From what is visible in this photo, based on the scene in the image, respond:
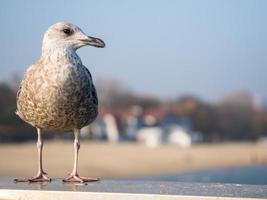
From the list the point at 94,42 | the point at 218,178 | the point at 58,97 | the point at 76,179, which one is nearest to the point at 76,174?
the point at 76,179

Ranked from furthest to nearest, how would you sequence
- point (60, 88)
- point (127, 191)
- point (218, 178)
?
point (218, 178) → point (60, 88) → point (127, 191)

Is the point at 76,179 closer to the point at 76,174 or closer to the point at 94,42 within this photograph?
the point at 76,174

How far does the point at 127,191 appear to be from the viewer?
241cm

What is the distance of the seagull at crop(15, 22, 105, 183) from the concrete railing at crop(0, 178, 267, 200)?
0.67ft

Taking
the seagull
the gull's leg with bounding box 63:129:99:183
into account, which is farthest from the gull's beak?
the gull's leg with bounding box 63:129:99:183

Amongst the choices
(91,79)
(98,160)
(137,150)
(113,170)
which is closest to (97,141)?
(137,150)

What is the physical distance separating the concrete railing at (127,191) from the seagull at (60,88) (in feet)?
0.67

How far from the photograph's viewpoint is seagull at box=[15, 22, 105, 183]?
8.66 ft

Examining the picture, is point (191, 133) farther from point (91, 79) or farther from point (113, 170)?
point (91, 79)

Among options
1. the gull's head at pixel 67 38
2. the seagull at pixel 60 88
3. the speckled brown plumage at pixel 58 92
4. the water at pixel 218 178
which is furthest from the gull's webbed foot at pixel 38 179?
the water at pixel 218 178

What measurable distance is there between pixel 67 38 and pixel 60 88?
0.77ft

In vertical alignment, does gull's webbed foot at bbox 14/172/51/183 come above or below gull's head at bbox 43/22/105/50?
below

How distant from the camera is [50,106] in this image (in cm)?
265

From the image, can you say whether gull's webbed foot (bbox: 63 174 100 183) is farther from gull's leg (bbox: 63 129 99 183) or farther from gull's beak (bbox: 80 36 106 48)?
gull's beak (bbox: 80 36 106 48)
